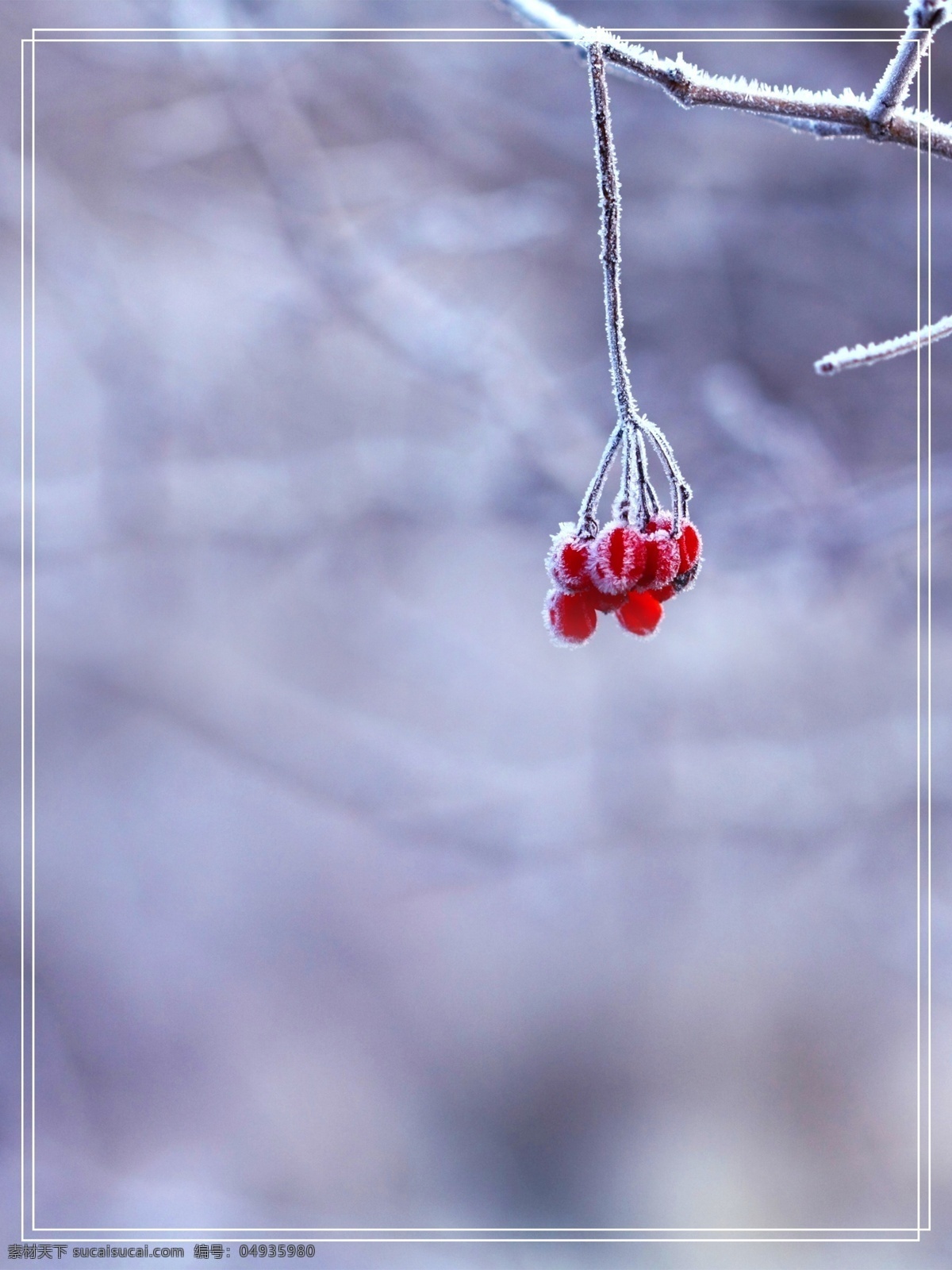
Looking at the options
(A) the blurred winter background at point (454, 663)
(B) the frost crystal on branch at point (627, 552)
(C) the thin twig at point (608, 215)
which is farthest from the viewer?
(A) the blurred winter background at point (454, 663)

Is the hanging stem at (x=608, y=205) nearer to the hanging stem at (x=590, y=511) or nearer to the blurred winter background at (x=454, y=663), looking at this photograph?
the hanging stem at (x=590, y=511)

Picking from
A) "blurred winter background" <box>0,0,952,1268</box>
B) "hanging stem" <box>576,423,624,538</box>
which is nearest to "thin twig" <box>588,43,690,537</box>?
"hanging stem" <box>576,423,624,538</box>

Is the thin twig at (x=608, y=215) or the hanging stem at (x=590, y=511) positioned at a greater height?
the thin twig at (x=608, y=215)

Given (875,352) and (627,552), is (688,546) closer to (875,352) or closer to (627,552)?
(627,552)

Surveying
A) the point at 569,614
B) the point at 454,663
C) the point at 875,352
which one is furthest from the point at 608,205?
the point at 454,663

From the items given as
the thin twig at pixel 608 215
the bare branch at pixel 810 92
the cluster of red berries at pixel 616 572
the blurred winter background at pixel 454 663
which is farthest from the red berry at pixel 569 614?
the blurred winter background at pixel 454 663

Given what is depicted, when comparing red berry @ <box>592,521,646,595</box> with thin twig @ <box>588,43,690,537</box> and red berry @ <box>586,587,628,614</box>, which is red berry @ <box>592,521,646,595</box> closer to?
red berry @ <box>586,587,628,614</box>

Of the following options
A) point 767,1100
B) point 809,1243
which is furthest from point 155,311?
point 809,1243
